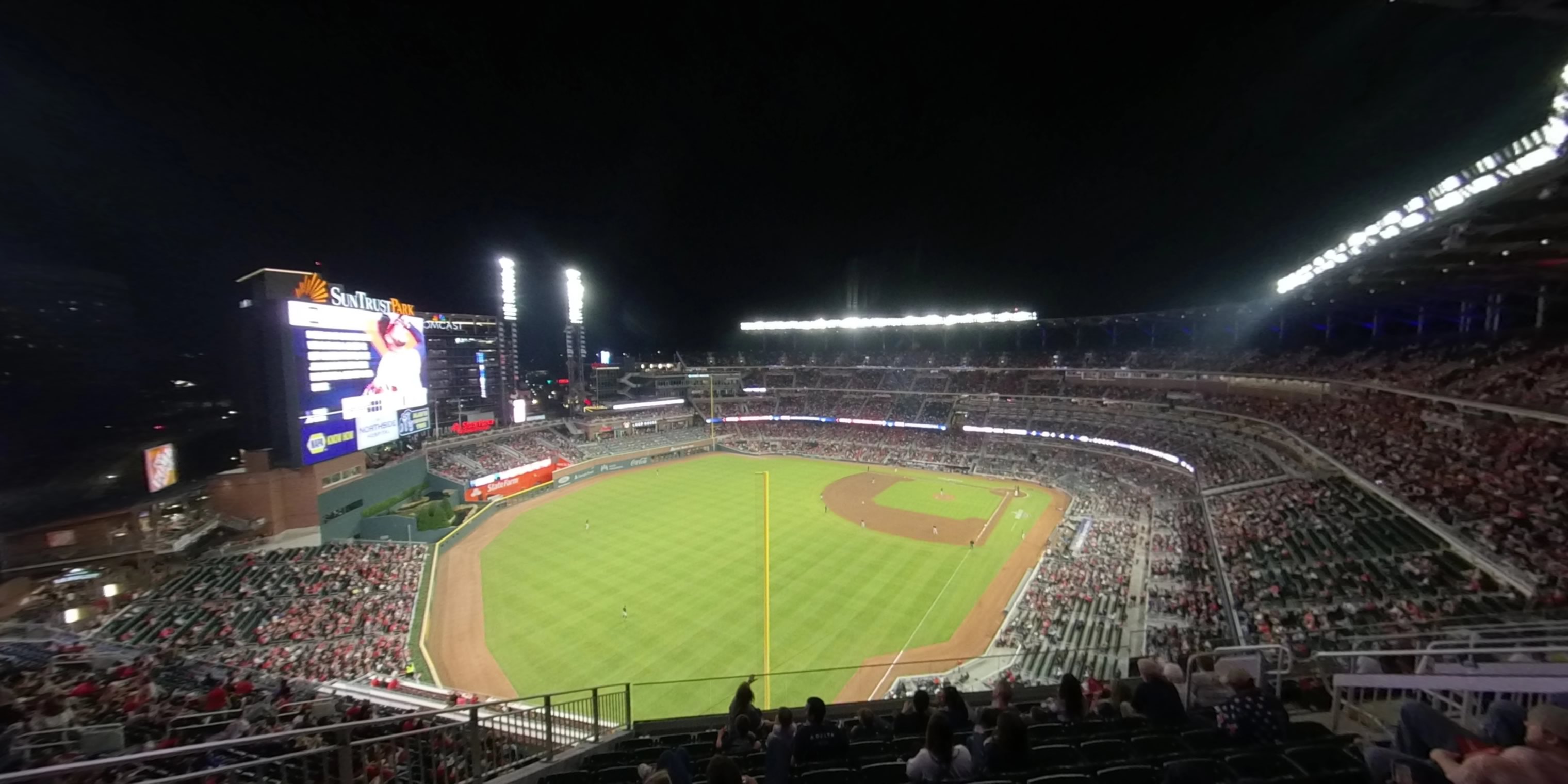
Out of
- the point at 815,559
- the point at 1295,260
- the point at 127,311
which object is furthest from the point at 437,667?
the point at 1295,260

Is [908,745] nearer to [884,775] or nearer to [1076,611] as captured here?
[884,775]

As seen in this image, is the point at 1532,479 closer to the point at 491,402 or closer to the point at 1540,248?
the point at 1540,248

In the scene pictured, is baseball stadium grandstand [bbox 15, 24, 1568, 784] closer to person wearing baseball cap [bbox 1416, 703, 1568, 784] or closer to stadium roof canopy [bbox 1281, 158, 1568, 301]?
person wearing baseball cap [bbox 1416, 703, 1568, 784]

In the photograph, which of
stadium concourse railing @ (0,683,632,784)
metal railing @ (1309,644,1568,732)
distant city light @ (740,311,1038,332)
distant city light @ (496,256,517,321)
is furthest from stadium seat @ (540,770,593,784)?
distant city light @ (496,256,517,321)

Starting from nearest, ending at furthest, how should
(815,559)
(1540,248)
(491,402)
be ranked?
(1540,248), (815,559), (491,402)

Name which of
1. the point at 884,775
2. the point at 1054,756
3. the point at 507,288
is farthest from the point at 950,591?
the point at 507,288

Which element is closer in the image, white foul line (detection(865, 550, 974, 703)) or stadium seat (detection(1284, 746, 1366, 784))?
stadium seat (detection(1284, 746, 1366, 784))
